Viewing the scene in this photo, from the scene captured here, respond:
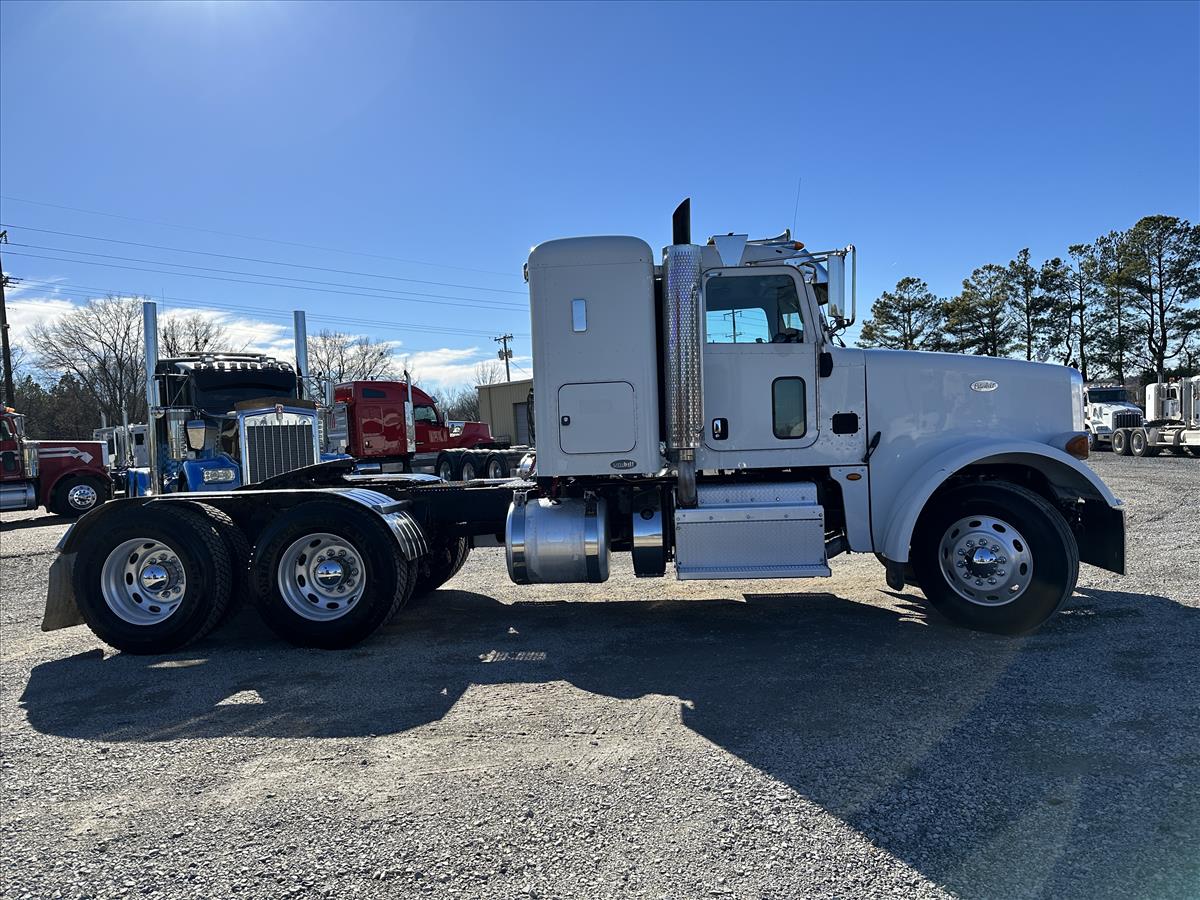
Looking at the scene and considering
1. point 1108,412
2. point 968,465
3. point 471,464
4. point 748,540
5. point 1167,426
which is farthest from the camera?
point 1108,412

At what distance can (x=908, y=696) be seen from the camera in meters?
4.33

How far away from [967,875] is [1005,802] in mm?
611

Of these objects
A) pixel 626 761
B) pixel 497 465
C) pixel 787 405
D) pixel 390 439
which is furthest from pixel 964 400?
pixel 390 439

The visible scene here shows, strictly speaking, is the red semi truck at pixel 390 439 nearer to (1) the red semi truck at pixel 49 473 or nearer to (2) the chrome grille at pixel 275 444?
(1) the red semi truck at pixel 49 473

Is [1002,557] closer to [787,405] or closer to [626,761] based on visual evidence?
[787,405]

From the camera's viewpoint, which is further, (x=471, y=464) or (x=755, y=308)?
(x=471, y=464)

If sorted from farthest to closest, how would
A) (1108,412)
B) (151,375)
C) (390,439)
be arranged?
(1108,412)
(390,439)
(151,375)

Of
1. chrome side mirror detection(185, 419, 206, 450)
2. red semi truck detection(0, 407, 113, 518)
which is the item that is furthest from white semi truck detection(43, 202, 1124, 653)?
red semi truck detection(0, 407, 113, 518)

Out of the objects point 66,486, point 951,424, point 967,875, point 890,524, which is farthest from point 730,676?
point 66,486

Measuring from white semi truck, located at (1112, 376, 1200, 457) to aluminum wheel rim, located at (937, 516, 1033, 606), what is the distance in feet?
82.0

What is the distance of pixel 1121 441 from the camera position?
28125 millimetres

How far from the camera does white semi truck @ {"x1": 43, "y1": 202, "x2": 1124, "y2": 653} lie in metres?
5.70

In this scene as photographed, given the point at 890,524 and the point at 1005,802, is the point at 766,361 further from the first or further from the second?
the point at 1005,802

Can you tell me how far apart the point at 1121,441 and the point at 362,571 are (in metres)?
30.6
